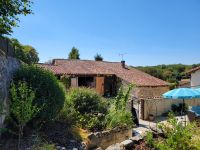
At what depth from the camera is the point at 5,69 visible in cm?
739

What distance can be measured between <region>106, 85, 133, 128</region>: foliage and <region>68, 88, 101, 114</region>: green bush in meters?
0.75

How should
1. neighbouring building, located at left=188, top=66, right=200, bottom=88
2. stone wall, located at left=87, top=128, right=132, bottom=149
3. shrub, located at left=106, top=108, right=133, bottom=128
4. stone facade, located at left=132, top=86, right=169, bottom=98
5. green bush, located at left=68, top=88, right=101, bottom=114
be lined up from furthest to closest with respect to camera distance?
stone facade, located at left=132, top=86, right=169, bottom=98 < neighbouring building, located at left=188, top=66, right=200, bottom=88 < green bush, located at left=68, top=88, right=101, bottom=114 < shrub, located at left=106, top=108, right=133, bottom=128 < stone wall, located at left=87, top=128, right=132, bottom=149

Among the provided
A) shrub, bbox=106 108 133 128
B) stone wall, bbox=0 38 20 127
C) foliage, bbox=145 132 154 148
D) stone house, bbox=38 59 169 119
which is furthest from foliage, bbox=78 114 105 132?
stone house, bbox=38 59 169 119

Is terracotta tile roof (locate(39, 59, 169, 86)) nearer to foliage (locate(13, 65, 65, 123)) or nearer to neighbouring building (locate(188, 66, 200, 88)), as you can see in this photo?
neighbouring building (locate(188, 66, 200, 88))

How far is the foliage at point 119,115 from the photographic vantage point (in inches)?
421

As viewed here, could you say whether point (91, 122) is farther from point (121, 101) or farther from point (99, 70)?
point (99, 70)

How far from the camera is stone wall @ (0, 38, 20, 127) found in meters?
6.93

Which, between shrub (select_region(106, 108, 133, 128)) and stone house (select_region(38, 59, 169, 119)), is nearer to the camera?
shrub (select_region(106, 108, 133, 128))

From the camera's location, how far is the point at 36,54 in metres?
32.2

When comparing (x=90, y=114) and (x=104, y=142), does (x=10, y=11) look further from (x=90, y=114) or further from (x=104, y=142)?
(x=104, y=142)

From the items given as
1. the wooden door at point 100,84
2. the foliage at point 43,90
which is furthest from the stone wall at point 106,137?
the wooden door at point 100,84

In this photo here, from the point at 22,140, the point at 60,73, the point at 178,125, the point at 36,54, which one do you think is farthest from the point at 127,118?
the point at 36,54

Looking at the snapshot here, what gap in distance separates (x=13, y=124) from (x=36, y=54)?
25.8 meters

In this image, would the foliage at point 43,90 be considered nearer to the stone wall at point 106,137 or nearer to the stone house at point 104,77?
the stone wall at point 106,137
